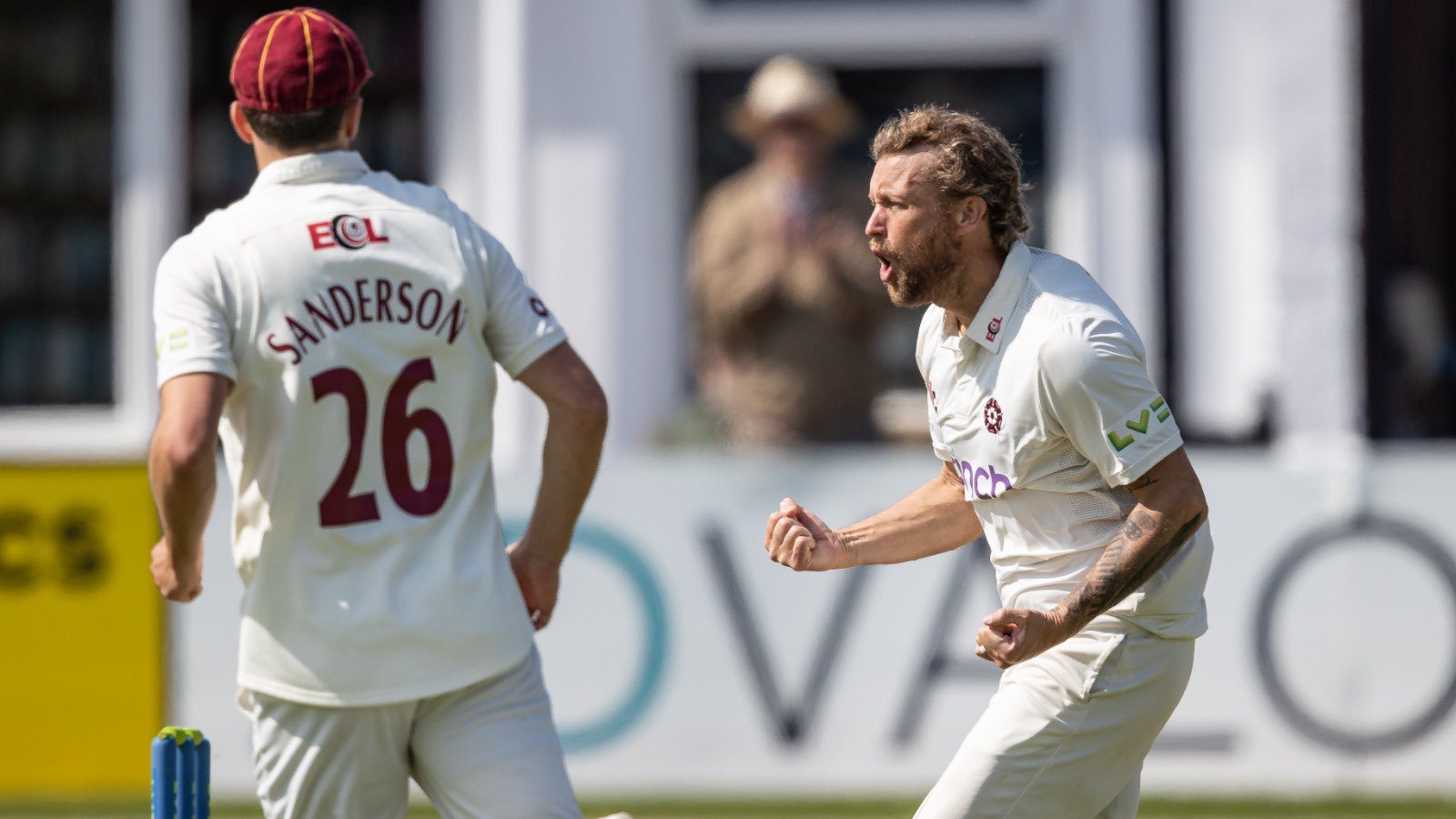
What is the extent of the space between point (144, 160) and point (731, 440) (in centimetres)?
298

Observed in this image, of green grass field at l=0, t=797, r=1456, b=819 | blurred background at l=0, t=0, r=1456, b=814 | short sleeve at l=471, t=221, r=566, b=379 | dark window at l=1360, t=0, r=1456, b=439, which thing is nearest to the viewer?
short sleeve at l=471, t=221, r=566, b=379

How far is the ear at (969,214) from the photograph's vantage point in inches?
130

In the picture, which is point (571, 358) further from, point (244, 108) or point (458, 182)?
point (458, 182)

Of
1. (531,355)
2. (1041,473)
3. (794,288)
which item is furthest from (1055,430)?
(794,288)

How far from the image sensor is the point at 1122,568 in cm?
313

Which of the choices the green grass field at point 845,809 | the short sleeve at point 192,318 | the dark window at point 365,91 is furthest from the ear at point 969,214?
the dark window at point 365,91

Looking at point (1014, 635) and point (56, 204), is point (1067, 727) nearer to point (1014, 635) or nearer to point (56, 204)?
point (1014, 635)

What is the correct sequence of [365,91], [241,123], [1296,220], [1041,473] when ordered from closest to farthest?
1. [1041,473]
2. [241,123]
3. [1296,220]
4. [365,91]

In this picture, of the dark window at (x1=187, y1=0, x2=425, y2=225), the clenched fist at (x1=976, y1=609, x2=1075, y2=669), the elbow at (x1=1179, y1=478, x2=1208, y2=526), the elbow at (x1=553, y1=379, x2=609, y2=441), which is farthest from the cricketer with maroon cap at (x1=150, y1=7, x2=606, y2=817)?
the dark window at (x1=187, y1=0, x2=425, y2=225)

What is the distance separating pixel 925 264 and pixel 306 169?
1.09m

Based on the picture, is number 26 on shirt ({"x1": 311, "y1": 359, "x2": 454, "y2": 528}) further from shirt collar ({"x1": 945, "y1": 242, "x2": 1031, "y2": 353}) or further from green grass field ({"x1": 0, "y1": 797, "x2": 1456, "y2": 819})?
green grass field ({"x1": 0, "y1": 797, "x2": 1456, "y2": 819})

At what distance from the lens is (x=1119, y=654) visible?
3.29 m

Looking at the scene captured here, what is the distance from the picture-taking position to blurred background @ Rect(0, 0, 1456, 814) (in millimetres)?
6832

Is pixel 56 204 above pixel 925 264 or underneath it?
above
